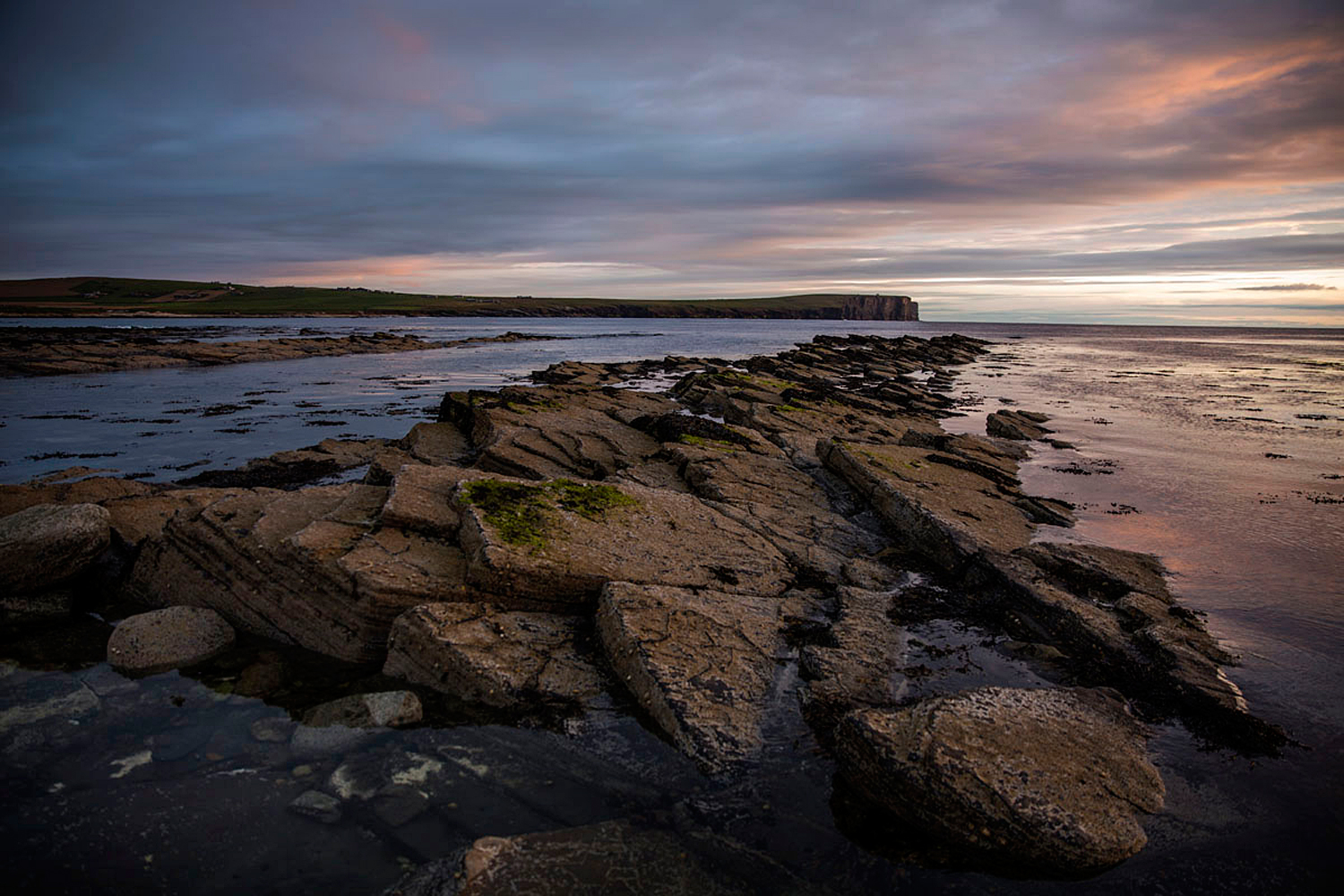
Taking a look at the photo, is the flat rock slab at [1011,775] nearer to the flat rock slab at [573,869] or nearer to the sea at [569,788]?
the sea at [569,788]

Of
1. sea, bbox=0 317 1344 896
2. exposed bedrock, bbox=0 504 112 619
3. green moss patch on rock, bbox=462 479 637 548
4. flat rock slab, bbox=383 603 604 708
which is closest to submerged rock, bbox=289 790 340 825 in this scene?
sea, bbox=0 317 1344 896

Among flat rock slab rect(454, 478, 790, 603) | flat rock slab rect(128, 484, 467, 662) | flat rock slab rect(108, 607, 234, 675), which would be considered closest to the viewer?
flat rock slab rect(108, 607, 234, 675)

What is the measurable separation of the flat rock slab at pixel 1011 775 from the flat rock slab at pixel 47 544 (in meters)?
8.62

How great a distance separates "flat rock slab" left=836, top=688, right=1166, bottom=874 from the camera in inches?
160

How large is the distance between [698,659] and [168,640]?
521 cm

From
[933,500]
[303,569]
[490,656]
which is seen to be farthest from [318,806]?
[933,500]

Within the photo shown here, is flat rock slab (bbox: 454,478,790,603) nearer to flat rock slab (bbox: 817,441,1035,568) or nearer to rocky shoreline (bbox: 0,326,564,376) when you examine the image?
flat rock slab (bbox: 817,441,1035,568)

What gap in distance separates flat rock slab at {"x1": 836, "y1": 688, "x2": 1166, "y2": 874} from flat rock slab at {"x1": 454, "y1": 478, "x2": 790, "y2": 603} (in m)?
2.88

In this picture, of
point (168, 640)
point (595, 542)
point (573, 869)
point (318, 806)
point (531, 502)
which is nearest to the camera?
point (573, 869)

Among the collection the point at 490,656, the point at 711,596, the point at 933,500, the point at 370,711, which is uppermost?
the point at 933,500

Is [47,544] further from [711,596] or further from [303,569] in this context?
[711,596]

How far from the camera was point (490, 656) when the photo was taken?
5.96 meters

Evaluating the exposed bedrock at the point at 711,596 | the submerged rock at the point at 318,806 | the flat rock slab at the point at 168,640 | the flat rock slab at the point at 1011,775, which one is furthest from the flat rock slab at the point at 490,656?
the flat rock slab at the point at 1011,775

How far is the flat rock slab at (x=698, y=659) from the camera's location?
5.18 metres
